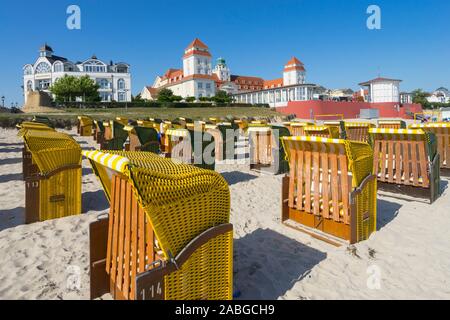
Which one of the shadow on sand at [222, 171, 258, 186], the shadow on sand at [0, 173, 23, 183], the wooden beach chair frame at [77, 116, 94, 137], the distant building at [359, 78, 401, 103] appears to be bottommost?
the shadow on sand at [222, 171, 258, 186]

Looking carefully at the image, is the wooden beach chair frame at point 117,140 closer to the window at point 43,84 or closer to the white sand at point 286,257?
the white sand at point 286,257

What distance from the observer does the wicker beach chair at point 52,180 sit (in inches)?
168

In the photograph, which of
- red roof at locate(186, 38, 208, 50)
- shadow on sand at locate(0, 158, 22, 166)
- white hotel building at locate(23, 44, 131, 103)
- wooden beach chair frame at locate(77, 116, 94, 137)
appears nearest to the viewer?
shadow on sand at locate(0, 158, 22, 166)

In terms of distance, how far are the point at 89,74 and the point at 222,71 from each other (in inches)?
1520

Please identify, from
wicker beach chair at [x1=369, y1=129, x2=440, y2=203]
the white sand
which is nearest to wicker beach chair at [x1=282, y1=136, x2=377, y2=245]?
the white sand

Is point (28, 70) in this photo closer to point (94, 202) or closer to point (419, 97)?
point (94, 202)

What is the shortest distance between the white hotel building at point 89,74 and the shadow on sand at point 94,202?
270 ft

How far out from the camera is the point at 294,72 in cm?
8519

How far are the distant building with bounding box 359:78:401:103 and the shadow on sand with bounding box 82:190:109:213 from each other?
211 feet

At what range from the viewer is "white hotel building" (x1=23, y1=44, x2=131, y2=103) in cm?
8075

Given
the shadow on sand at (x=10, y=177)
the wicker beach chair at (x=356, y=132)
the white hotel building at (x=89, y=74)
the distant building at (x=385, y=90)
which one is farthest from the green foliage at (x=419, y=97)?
the shadow on sand at (x=10, y=177)

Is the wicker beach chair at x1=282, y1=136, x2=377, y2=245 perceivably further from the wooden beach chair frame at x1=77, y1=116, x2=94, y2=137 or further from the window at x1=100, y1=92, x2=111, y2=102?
the window at x1=100, y1=92, x2=111, y2=102
